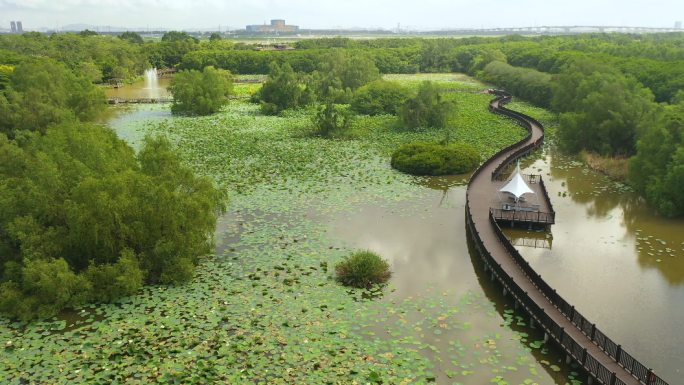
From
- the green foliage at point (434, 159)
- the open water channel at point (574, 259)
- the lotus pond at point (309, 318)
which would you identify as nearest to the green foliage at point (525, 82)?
the green foliage at point (434, 159)

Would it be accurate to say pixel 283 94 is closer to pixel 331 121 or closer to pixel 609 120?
pixel 331 121

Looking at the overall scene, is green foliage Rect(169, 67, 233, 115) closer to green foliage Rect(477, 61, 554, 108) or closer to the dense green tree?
the dense green tree

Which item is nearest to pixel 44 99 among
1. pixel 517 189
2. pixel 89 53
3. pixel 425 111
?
pixel 425 111

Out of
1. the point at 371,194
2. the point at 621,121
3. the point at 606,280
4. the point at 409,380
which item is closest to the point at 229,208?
the point at 371,194

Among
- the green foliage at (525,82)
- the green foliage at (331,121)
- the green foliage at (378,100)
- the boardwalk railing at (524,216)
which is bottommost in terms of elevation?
the boardwalk railing at (524,216)

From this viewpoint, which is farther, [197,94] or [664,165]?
[197,94]

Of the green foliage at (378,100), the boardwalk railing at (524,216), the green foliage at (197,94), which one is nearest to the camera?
the boardwalk railing at (524,216)

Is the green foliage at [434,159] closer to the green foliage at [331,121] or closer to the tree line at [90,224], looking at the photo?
the green foliage at [331,121]
